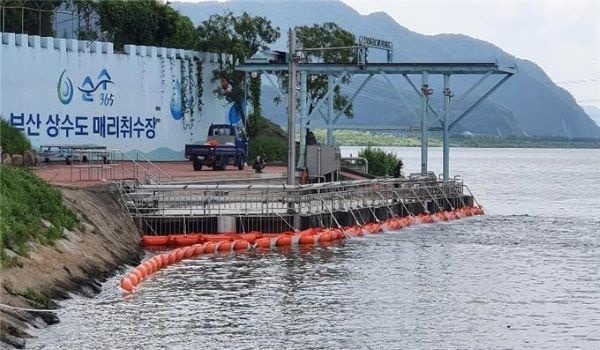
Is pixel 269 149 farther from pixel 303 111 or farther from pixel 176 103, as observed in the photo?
pixel 176 103

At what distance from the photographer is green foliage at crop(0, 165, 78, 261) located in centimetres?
3272

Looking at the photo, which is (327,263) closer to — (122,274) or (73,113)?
(122,274)

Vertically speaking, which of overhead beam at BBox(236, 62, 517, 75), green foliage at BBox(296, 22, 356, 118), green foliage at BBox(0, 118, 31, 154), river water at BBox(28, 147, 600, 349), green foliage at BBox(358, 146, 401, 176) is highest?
green foliage at BBox(296, 22, 356, 118)

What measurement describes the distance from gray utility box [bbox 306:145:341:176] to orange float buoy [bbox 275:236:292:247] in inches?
450

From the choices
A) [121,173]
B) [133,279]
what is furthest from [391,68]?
[133,279]

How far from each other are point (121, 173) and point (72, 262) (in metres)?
18.5

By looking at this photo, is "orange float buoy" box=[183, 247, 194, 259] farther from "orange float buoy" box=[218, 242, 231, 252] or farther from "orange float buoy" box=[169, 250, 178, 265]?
"orange float buoy" box=[218, 242, 231, 252]

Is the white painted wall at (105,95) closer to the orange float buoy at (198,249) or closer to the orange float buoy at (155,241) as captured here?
the orange float buoy at (155,241)

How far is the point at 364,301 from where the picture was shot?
34500 mm

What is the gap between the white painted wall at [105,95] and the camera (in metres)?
54.7

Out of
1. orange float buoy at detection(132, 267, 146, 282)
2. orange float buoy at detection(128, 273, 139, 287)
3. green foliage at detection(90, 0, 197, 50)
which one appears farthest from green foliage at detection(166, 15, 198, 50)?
orange float buoy at detection(128, 273, 139, 287)

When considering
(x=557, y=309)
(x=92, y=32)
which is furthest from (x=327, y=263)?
(x=92, y=32)

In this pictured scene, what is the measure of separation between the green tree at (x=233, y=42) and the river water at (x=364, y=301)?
1921 centimetres

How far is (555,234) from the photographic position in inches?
2272
